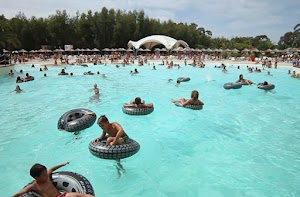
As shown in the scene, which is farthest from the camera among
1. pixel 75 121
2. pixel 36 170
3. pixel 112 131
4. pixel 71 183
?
pixel 75 121

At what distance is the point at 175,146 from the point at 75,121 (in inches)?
112

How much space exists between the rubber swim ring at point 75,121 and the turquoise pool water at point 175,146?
595 millimetres

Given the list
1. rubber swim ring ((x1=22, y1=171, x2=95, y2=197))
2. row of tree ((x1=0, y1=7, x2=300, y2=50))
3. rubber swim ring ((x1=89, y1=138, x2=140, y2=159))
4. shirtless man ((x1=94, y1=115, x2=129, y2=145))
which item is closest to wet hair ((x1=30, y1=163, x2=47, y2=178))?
rubber swim ring ((x1=22, y1=171, x2=95, y2=197))

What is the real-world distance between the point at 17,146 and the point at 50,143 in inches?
34.0

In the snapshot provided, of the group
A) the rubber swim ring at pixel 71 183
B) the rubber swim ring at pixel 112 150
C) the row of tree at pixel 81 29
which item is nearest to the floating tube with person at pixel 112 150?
the rubber swim ring at pixel 112 150

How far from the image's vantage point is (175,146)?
759cm

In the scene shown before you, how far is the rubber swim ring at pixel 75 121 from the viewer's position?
7098mm

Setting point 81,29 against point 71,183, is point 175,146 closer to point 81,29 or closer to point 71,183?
point 71,183

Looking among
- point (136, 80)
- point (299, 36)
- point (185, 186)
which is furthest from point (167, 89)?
point (299, 36)

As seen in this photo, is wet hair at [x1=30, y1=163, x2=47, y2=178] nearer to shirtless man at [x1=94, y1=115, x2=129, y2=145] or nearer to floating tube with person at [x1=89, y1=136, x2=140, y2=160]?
floating tube with person at [x1=89, y1=136, x2=140, y2=160]

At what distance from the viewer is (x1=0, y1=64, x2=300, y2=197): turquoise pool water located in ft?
18.1

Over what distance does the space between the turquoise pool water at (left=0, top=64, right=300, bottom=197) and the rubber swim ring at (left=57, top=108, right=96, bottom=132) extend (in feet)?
1.95

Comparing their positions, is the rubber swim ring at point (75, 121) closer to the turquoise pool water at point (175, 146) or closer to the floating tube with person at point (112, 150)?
the turquoise pool water at point (175, 146)

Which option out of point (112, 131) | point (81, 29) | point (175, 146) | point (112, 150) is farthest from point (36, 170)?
point (81, 29)
